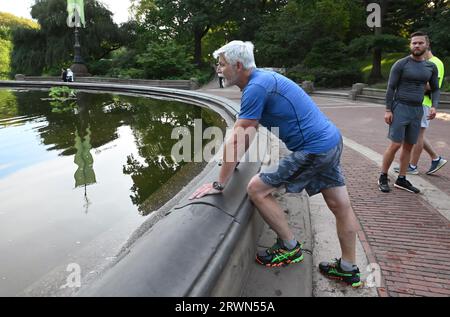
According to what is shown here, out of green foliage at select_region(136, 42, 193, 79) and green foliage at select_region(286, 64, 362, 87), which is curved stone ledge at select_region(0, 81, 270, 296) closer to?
green foliage at select_region(286, 64, 362, 87)

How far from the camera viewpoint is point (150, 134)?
9.33 metres

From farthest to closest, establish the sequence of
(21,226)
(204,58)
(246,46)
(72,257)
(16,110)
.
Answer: (204,58)
(16,110)
(21,226)
(72,257)
(246,46)

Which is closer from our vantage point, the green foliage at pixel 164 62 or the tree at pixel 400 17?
the tree at pixel 400 17

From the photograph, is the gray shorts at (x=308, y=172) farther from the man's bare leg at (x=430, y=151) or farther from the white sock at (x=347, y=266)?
the man's bare leg at (x=430, y=151)

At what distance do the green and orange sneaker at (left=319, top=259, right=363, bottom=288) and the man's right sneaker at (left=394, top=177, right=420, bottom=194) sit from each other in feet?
7.85

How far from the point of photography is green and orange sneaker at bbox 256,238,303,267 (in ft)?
8.34

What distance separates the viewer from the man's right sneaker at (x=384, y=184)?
176 inches

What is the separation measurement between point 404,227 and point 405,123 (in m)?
1.47

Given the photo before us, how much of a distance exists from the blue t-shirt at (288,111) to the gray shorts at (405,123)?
238 centimetres

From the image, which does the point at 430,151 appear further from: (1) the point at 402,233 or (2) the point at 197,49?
(2) the point at 197,49

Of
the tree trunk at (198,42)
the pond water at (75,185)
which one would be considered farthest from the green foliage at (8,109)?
the tree trunk at (198,42)

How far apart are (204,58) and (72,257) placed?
117ft
